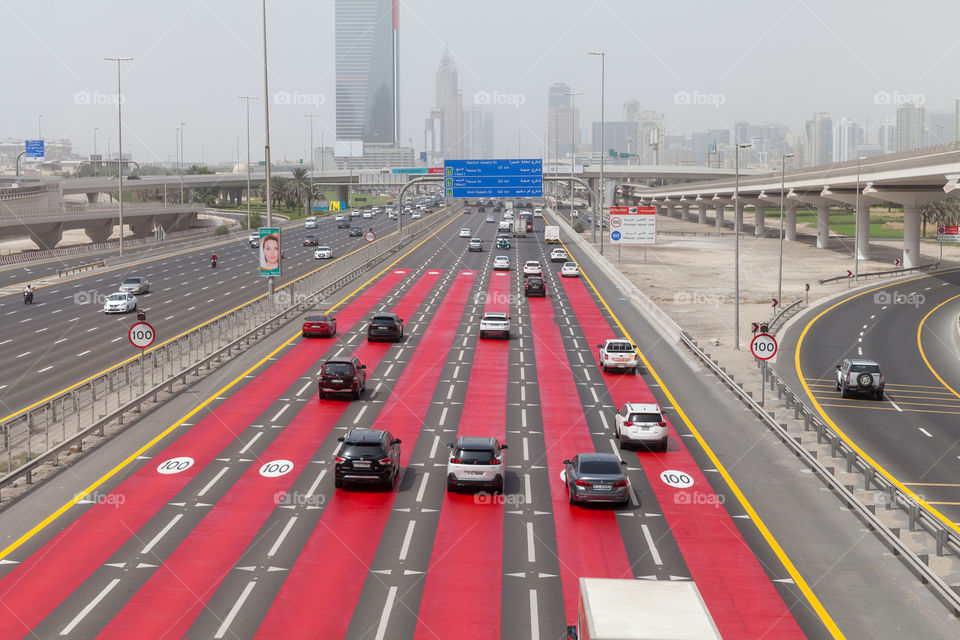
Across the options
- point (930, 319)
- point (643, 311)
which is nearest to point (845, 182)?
point (930, 319)

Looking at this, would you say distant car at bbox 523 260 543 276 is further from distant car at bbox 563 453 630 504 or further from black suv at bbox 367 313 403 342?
distant car at bbox 563 453 630 504

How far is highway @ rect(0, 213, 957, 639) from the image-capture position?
16797 mm

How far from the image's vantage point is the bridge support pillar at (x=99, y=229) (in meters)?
115

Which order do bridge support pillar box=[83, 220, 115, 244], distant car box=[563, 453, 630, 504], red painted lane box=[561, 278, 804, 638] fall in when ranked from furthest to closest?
1. bridge support pillar box=[83, 220, 115, 244]
2. distant car box=[563, 453, 630, 504]
3. red painted lane box=[561, 278, 804, 638]

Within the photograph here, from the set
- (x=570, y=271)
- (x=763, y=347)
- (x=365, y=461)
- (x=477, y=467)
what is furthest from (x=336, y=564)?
(x=570, y=271)

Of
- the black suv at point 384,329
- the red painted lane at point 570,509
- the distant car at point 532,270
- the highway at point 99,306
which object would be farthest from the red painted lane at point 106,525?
the distant car at point 532,270

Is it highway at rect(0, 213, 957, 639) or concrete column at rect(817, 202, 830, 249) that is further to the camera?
concrete column at rect(817, 202, 830, 249)

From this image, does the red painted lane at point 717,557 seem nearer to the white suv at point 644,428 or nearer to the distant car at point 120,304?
the white suv at point 644,428

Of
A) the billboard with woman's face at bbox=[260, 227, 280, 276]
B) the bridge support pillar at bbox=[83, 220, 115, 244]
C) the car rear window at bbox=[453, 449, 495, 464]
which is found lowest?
the car rear window at bbox=[453, 449, 495, 464]

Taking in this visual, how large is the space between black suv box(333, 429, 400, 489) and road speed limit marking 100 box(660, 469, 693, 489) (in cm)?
726

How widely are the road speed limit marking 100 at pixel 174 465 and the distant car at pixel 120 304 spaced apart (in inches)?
1271

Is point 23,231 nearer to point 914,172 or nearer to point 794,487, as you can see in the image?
point 914,172

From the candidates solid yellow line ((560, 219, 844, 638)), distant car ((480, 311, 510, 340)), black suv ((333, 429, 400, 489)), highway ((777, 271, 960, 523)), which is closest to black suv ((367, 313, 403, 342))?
distant car ((480, 311, 510, 340))

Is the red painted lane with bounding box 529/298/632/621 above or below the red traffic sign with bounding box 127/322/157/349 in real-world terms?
below
